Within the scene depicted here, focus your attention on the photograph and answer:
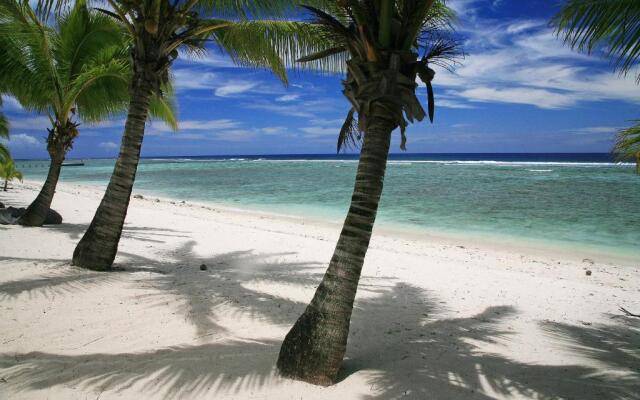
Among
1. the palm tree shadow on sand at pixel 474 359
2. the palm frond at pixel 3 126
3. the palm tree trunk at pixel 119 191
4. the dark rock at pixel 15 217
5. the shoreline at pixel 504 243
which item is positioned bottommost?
the shoreline at pixel 504 243

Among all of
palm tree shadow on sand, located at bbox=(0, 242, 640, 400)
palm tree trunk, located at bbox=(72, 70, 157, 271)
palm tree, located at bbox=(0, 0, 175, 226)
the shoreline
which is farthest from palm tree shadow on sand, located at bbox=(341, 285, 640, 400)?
palm tree, located at bbox=(0, 0, 175, 226)

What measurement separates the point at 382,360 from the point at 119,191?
162 inches

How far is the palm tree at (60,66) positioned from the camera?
26.1ft

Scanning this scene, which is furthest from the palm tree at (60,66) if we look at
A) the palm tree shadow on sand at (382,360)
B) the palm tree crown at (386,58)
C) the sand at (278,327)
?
the palm tree crown at (386,58)

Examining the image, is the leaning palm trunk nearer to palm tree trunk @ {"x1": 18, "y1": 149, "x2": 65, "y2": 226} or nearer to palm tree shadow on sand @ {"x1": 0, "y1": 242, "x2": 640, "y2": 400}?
palm tree trunk @ {"x1": 18, "y1": 149, "x2": 65, "y2": 226}

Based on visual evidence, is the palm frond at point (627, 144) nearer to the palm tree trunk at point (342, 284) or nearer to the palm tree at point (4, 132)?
the palm tree trunk at point (342, 284)

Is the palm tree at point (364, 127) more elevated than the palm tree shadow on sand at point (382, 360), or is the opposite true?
the palm tree at point (364, 127)

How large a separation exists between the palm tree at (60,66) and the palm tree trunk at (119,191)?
264 centimetres

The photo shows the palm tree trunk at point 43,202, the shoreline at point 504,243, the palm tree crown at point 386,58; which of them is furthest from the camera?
the shoreline at point 504,243

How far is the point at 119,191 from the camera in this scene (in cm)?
541

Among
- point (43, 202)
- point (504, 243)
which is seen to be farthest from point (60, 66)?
point (504, 243)

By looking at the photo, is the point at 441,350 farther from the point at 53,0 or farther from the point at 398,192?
the point at 398,192

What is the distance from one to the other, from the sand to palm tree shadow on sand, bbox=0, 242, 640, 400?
1 centimetres

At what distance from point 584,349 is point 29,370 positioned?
472cm
